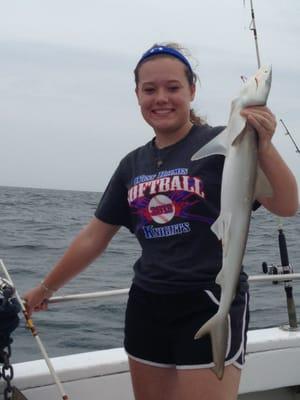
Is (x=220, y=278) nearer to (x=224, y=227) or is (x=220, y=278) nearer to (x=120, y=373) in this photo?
(x=224, y=227)

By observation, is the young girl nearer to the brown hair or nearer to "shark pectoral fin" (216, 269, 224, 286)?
the brown hair

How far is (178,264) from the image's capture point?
2371mm

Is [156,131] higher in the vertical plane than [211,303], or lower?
higher

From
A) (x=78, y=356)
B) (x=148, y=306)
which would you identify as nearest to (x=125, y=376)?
(x=78, y=356)

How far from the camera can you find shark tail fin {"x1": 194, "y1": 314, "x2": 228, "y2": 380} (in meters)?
2.13

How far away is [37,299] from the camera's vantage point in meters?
3.01

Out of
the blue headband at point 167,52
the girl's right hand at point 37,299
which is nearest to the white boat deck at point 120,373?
the girl's right hand at point 37,299

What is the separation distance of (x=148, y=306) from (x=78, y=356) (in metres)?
1.03

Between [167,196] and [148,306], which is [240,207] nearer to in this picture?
[167,196]

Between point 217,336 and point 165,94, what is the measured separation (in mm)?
961

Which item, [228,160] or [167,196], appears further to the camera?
[167,196]

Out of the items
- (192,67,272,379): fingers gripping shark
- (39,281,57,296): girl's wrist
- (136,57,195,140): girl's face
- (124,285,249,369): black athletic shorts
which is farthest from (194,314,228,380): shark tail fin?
(39,281,57,296): girl's wrist

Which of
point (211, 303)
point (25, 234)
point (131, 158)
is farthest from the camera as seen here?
point (25, 234)

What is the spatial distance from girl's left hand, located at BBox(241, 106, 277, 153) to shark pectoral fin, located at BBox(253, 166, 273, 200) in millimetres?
191
